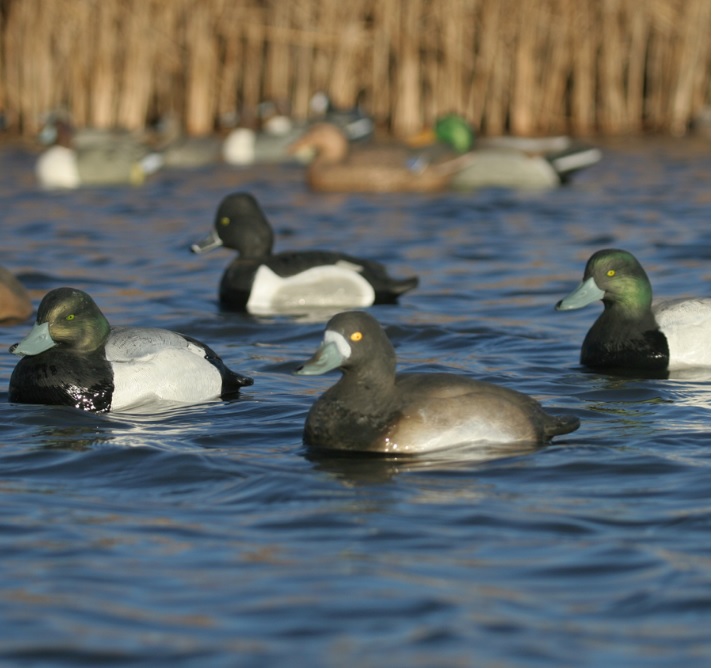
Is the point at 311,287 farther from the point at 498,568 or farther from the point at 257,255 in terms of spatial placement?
the point at 498,568

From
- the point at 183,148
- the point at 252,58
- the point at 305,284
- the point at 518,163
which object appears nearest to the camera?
the point at 305,284

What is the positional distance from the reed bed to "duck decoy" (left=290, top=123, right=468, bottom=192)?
3231 millimetres

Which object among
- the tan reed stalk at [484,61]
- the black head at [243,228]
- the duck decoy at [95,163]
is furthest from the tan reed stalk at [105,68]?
the black head at [243,228]

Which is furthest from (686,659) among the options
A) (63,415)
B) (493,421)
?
(63,415)

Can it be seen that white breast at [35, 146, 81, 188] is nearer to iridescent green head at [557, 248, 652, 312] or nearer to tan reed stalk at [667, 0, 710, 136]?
tan reed stalk at [667, 0, 710, 136]

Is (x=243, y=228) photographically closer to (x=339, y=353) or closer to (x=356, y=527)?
(x=339, y=353)

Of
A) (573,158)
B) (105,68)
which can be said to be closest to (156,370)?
(573,158)

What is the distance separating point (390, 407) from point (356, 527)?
40.3 inches

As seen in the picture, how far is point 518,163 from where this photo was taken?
18547 millimetres

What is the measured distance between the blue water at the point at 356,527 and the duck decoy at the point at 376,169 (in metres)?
8.00

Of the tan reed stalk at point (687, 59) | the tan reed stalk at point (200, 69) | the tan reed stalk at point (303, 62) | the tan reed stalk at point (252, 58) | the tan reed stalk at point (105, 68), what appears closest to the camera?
the tan reed stalk at point (105, 68)

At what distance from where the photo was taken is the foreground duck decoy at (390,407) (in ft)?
21.0

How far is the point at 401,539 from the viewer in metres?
5.35

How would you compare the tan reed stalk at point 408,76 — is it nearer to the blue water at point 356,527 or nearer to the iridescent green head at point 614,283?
the blue water at point 356,527
